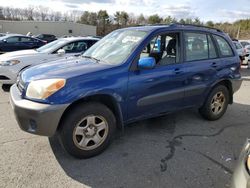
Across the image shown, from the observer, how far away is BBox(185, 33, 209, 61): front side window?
13.4 feet

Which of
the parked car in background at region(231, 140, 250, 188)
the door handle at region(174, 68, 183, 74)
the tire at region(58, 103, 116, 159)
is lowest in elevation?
the tire at region(58, 103, 116, 159)

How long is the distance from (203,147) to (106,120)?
158 cm

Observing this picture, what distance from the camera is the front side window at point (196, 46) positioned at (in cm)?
409

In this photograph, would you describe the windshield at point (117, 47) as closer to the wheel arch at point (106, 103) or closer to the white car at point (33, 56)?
the wheel arch at point (106, 103)

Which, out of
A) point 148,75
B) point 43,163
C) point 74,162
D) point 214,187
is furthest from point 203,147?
point 43,163

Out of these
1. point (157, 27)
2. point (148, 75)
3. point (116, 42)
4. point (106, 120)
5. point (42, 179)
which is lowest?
point (42, 179)

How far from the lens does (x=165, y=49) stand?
163 inches

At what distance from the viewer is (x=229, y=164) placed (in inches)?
129

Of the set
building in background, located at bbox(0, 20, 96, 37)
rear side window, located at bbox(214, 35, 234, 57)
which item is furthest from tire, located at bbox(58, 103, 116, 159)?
building in background, located at bbox(0, 20, 96, 37)

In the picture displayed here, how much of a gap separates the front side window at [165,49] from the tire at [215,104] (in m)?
1.19

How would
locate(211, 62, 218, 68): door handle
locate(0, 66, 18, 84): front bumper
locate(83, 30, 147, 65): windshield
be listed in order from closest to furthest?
locate(83, 30, 147, 65): windshield < locate(211, 62, 218, 68): door handle < locate(0, 66, 18, 84): front bumper

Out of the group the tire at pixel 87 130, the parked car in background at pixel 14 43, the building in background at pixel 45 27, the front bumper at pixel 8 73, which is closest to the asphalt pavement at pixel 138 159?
the tire at pixel 87 130

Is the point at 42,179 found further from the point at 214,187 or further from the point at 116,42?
the point at 116,42

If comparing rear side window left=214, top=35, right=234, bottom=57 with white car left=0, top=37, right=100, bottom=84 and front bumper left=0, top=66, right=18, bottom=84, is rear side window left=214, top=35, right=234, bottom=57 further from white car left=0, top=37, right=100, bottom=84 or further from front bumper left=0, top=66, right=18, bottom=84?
front bumper left=0, top=66, right=18, bottom=84
